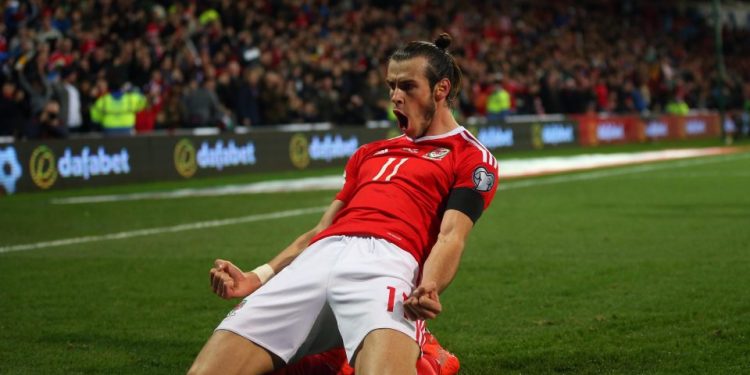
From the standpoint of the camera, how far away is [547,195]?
55.7ft

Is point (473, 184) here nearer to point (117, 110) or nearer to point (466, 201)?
point (466, 201)

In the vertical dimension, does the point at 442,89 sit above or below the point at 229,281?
above

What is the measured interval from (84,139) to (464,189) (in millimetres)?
14926

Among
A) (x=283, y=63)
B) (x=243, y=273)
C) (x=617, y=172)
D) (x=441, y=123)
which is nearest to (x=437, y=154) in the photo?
(x=441, y=123)

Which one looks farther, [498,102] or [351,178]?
[498,102]

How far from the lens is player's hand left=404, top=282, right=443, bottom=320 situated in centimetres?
407

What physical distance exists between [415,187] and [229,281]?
0.87m

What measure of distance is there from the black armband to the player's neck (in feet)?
1.07

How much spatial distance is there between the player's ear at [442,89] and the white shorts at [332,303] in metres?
0.68

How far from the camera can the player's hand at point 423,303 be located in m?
4.07

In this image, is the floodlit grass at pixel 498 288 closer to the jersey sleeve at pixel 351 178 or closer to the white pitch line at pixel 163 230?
the white pitch line at pixel 163 230

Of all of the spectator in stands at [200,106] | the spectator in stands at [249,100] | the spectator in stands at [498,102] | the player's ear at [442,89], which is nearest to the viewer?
the player's ear at [442,89]

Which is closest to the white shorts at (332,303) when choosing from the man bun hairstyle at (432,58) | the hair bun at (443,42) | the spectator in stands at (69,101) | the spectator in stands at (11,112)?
the man bun hairstyle at (432,58)

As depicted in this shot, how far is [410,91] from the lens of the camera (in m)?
4.72
